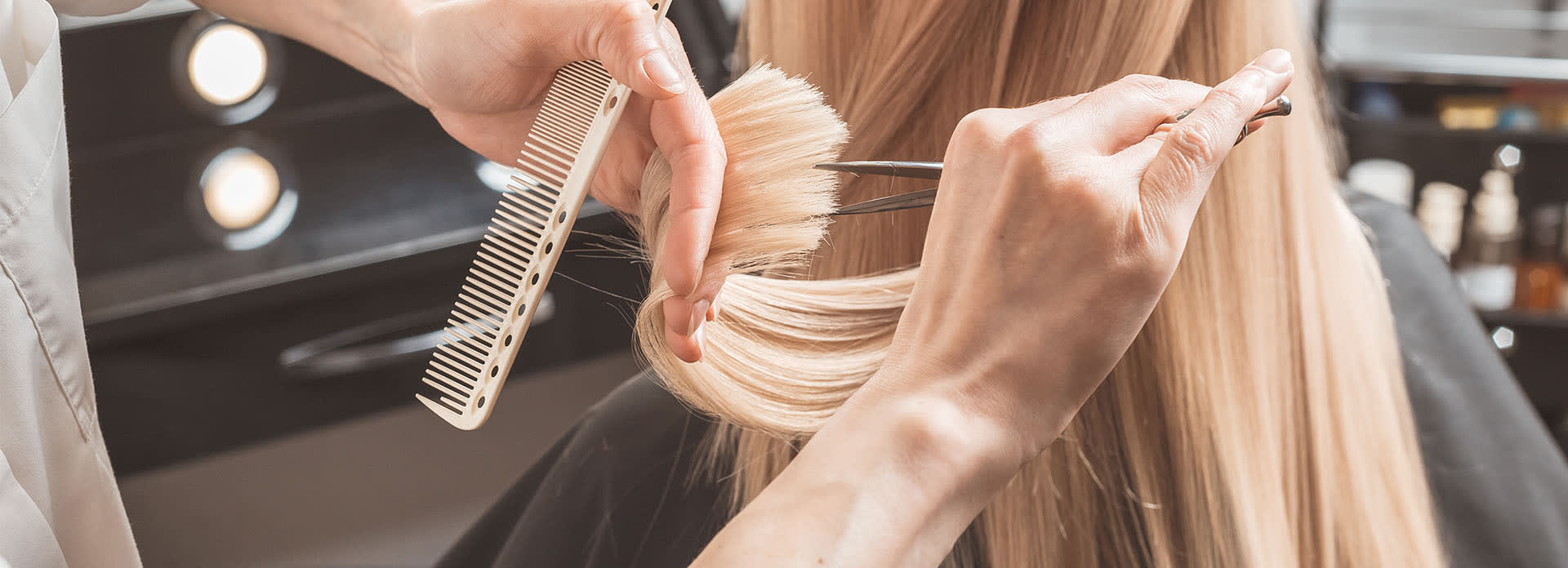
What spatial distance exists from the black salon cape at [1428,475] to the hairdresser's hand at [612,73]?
0.23 meters

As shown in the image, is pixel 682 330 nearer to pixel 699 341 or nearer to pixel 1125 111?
pixel 699 341

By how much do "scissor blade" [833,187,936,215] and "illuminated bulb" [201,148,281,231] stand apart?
40.9 inches

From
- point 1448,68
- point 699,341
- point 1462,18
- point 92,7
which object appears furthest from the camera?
point 1462,18

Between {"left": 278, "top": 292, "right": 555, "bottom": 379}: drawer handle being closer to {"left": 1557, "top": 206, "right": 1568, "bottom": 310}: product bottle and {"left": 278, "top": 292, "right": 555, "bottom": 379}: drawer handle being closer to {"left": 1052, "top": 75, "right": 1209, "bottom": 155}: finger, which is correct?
{"left": 1052, "top": 75, "right": 1209, "bottom": 155}: finger

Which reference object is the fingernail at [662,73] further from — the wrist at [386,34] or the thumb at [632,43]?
the wrist at [386,34]

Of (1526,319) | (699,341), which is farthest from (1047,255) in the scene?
(1526,319)

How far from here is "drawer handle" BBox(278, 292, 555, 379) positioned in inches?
54.9

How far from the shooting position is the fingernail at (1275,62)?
57cm

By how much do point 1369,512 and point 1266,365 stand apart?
0.46 feet

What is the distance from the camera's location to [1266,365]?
789 mm

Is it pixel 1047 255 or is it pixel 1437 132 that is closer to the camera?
pixel 1047 255

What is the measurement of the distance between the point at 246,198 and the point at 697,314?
3.43 ft

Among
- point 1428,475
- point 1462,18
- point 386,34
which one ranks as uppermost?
point 1462,18

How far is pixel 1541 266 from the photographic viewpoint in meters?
1.78
